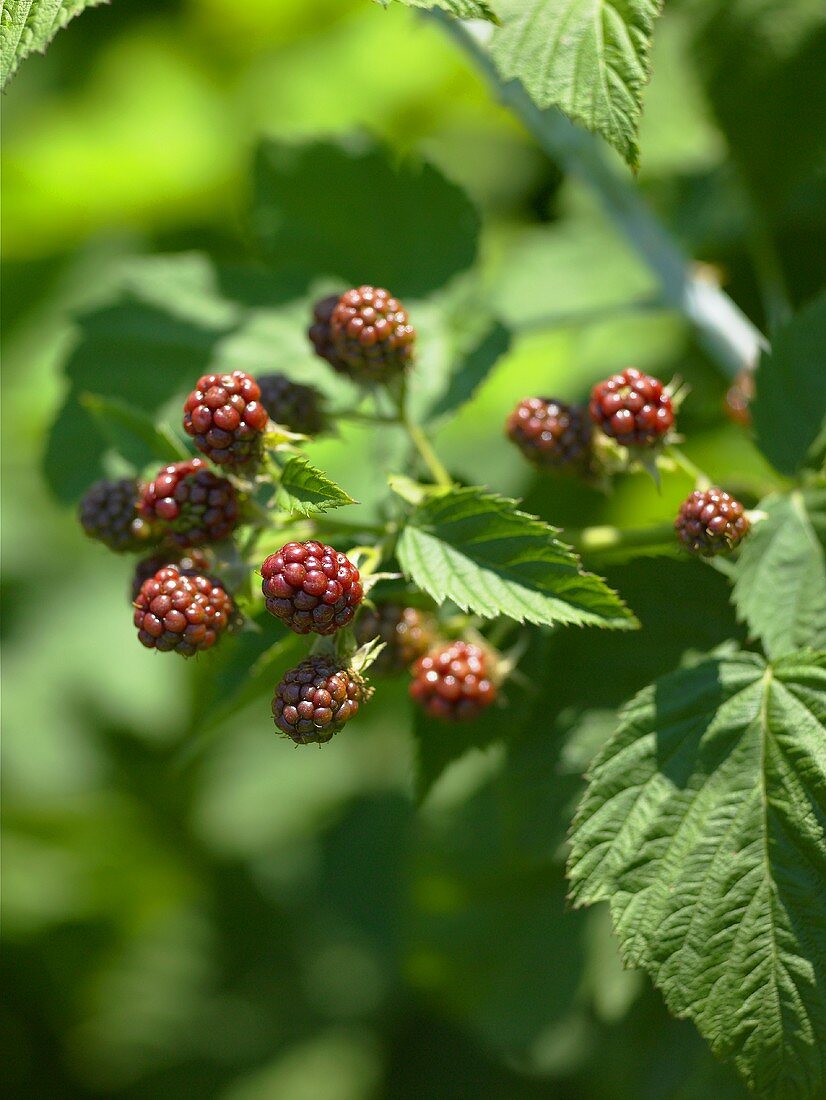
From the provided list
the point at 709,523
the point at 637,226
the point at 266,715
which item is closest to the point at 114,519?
the point at 709,523

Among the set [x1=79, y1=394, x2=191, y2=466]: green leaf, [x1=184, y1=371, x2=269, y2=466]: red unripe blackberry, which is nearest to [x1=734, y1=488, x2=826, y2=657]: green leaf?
[x1=184, y1=371, x2=269, y2=466]: red unripe blackberry

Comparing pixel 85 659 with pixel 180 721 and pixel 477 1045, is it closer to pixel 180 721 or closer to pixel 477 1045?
pixel 180 721

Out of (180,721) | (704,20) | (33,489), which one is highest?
(704,20)

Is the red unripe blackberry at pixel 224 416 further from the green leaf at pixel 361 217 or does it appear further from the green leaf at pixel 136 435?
the green leaf at pixel 361 217

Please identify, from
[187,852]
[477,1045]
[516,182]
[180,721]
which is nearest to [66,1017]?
[187,852]

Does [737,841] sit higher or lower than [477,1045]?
higher

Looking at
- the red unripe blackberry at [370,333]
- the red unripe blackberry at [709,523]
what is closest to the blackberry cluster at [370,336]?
the red unripe blackberry at [370,333]
